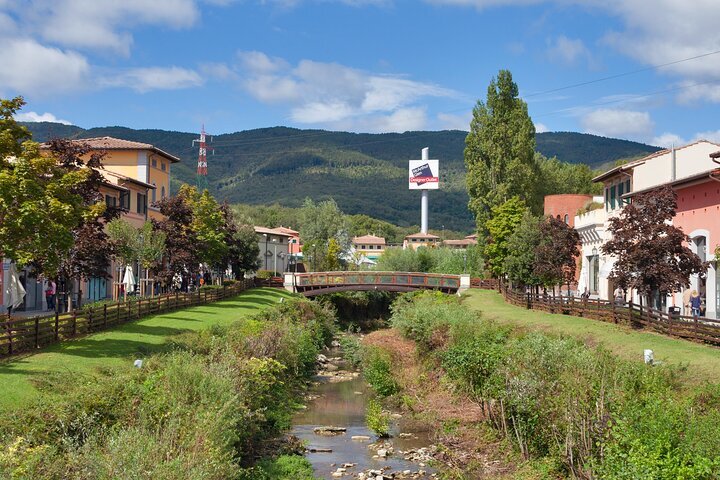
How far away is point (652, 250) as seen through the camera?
29.8 m

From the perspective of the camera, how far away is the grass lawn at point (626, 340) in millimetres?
21125

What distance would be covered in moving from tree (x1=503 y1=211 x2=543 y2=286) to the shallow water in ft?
51.5

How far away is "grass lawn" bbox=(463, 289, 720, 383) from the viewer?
21125 mm

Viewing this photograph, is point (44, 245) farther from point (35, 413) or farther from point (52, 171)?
point (35, 413)

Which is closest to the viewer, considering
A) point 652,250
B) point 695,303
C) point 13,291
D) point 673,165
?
point 13,291

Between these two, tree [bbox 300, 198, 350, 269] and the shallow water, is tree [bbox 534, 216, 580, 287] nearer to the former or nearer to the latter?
the shallow water

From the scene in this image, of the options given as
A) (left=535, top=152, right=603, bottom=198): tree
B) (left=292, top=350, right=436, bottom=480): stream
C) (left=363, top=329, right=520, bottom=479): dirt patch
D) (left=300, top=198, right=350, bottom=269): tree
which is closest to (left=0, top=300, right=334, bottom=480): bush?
(left=292, top=350, right=436, bottom=480): stream

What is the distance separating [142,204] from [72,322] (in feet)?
106

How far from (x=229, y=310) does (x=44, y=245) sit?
23626 millimetres

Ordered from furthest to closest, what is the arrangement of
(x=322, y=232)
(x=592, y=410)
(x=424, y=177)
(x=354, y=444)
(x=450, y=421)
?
(x=424, y=177) < (x=322, y=232) < (x=450, y=421) < (x=354, y=444) < (x=592, y=410)

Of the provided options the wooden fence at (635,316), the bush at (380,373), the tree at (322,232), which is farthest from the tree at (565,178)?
the bush at (380,373)

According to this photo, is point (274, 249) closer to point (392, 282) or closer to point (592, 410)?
point (392, 282)

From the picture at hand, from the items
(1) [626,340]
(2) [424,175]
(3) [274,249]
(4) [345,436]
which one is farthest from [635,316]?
(2) [424,175]

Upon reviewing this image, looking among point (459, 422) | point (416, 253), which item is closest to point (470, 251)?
point (416, 253)
